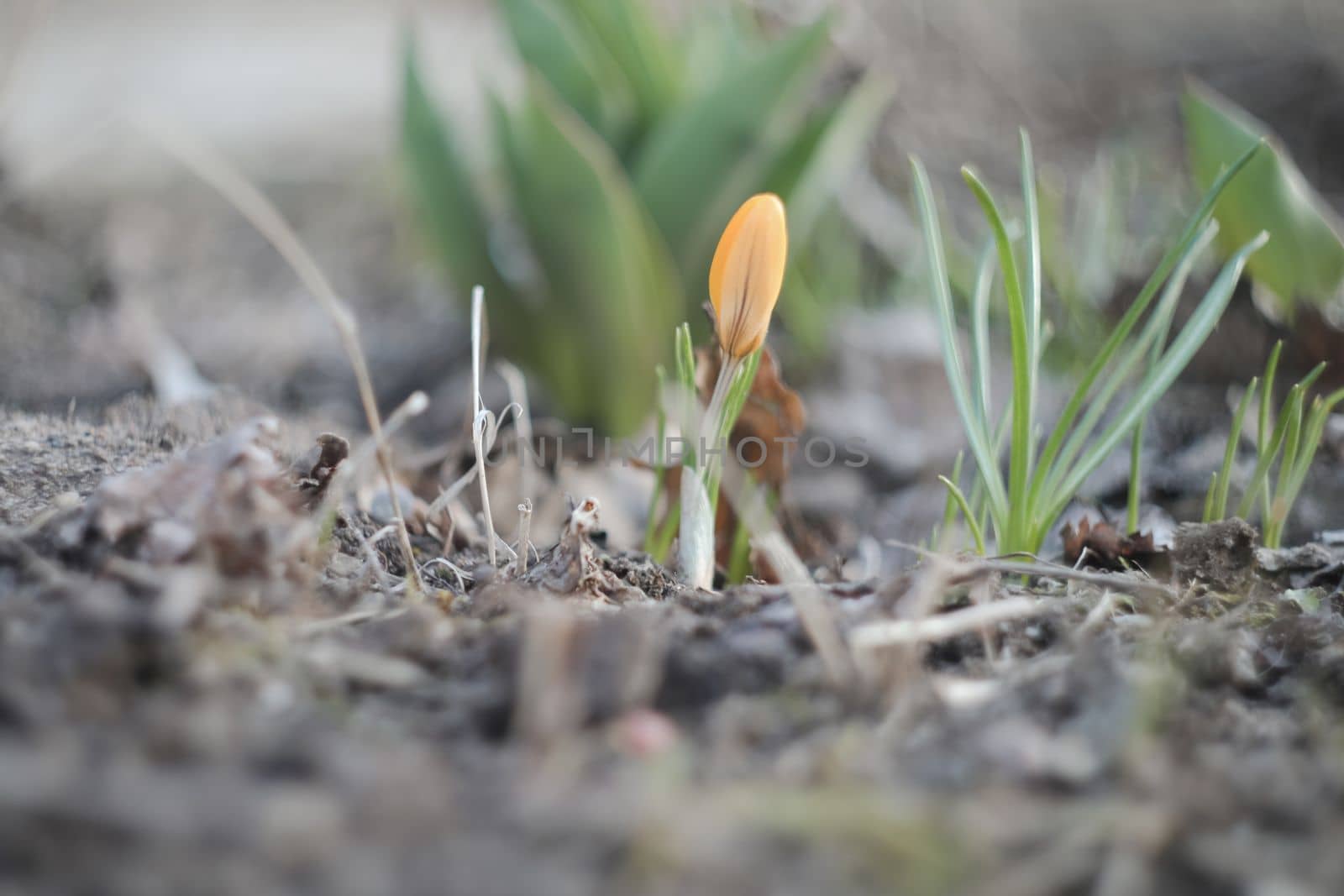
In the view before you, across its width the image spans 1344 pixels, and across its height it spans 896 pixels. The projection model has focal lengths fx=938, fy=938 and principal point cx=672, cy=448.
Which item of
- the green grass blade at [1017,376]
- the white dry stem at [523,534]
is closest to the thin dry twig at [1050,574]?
the green grass blade at [1017,376]

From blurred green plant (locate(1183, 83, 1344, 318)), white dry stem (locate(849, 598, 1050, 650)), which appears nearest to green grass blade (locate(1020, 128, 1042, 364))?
white dry stem (locate(849, 598, 1050, 650))

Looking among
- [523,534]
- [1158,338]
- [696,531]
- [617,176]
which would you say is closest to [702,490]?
[696,531]

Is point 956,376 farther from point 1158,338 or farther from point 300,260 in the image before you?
point 300,260

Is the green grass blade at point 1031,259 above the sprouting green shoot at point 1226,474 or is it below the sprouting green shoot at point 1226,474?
above

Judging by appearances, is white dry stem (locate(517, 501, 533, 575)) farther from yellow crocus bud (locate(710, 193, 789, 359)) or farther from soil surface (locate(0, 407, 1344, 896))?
yellow crocus bud (locate(710, 193, 789, 359))

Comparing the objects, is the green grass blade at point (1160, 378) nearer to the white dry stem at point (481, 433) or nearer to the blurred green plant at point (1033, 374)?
the blurred green plant at point (1033, 374)
